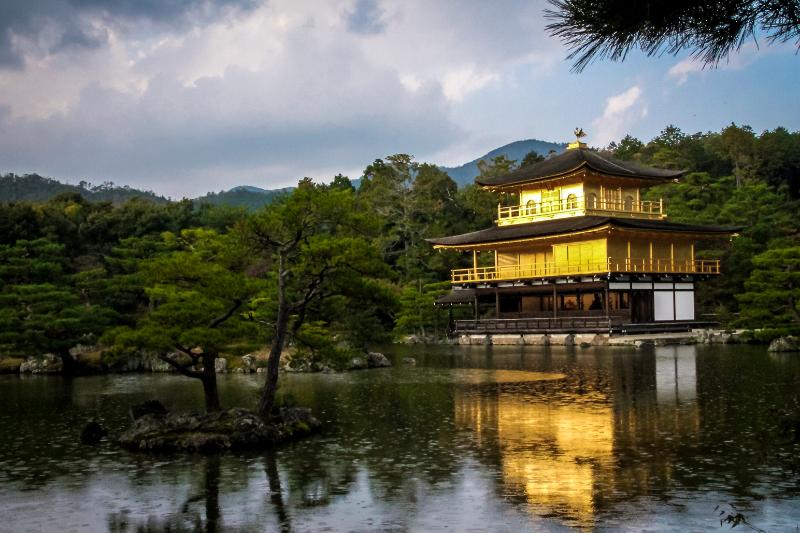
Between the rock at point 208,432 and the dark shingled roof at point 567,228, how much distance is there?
31.9m

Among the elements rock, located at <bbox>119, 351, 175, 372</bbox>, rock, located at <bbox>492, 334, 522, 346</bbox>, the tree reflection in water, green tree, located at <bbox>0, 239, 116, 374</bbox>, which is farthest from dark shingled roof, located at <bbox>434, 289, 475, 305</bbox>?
the tree reflection in water

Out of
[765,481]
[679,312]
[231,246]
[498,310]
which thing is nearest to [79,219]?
[498,310]

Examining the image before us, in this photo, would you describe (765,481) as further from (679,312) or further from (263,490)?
(679,312)

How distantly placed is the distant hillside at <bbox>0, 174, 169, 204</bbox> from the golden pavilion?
77.7m

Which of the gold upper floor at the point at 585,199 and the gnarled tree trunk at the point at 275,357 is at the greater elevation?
the gold upper floor at the point at 585,199

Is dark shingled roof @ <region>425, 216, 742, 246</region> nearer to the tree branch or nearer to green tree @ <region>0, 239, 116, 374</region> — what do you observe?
green tree @ <region>0, 239, 116, 374</region>

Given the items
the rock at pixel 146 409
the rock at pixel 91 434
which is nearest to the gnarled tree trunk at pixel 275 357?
A: the rock at pixel 146 409

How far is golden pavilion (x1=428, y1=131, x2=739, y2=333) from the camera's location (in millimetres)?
46250

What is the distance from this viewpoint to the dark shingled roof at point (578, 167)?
1967 inches

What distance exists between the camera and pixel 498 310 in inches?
2035

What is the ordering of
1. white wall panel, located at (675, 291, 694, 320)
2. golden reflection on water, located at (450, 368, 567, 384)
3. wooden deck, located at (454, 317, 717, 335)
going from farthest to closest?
white wall panel, located at (675, 291, 694, 320)
wooden deck, located at (454, 317, 717, 335)
golden reflection on water, located at (450, 368, 567, 384)

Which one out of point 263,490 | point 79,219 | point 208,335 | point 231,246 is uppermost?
point 79,219

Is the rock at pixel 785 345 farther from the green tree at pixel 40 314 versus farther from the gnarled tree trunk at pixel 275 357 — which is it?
the green tree at pixel 40 314

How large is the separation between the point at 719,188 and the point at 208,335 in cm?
5221
